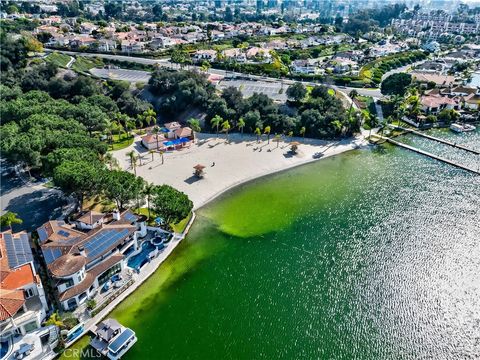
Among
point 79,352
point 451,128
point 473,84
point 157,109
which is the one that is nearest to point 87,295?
point 79,352

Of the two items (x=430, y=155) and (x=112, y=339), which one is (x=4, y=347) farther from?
(x=430, y=155)

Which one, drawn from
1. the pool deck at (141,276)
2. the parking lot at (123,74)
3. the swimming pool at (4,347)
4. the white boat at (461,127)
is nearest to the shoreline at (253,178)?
the pool deck at (141,276)

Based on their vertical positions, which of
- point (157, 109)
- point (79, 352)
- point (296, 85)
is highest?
point (296, 85)

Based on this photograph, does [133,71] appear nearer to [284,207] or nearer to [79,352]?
[284,207]

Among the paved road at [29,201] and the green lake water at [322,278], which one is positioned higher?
the paved road at [29,201]

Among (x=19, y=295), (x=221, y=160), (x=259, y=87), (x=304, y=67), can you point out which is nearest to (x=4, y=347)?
(x=19, y=295)

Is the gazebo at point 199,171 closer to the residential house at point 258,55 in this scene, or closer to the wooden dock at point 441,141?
the wooden dock at point 441,141
